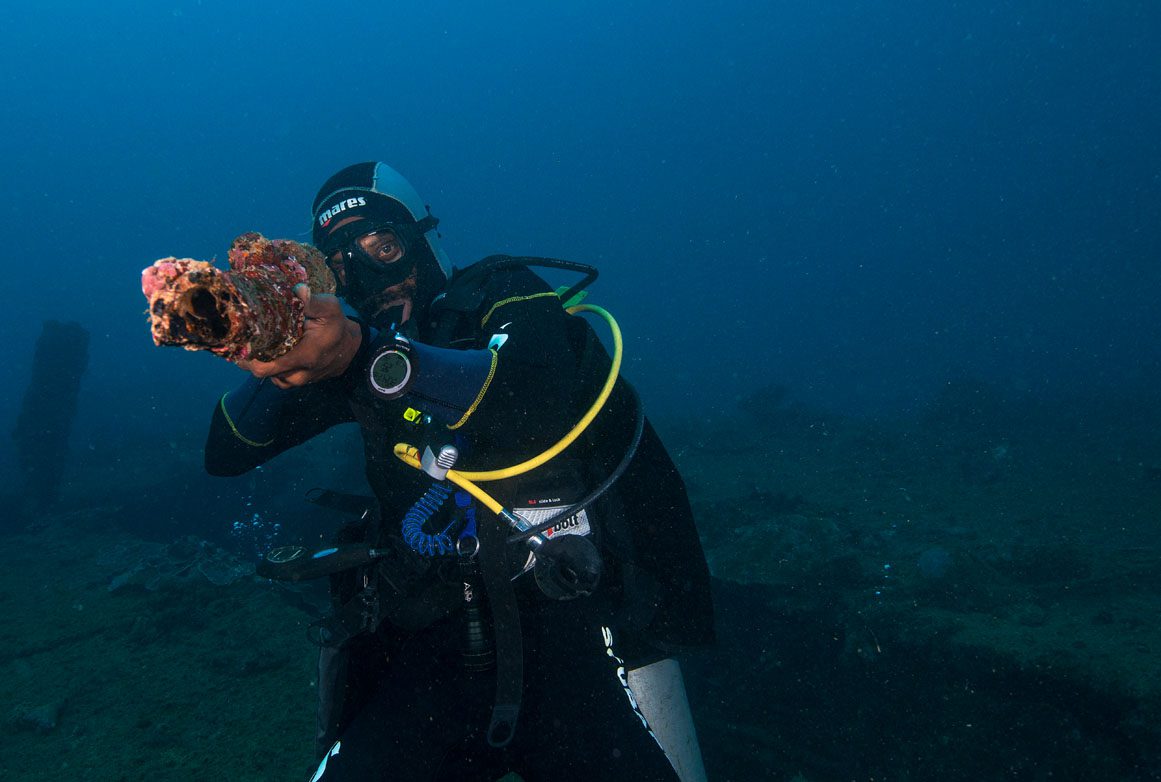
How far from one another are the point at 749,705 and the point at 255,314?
5.46m

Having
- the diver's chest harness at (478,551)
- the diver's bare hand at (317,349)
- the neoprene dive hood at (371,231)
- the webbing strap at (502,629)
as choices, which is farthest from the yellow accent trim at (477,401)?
the neoprene dive hood at (371,231)

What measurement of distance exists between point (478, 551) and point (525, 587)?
45cm

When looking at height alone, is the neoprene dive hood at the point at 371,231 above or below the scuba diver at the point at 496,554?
above

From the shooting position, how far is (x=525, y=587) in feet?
8.52

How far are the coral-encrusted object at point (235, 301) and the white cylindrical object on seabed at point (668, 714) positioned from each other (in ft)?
7.29

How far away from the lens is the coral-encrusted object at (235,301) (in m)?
1.05

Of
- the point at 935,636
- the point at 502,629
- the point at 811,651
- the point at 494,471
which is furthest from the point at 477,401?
the point at 935,636

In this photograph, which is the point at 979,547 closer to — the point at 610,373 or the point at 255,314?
the point at 610,373

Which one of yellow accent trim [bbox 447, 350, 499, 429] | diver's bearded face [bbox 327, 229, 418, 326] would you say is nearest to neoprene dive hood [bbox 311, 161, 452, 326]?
diver's bearded face [bbox 327, 229, 418, 326]

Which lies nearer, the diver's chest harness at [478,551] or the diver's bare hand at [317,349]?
the diver's bare hand at [317,349]

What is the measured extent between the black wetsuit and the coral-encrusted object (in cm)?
52

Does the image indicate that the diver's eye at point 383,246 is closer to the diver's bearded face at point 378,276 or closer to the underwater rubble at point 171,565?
the diver's bearded face at point 378,276

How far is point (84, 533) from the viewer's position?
1264 centimetres

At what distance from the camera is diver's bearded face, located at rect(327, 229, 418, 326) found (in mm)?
3123
